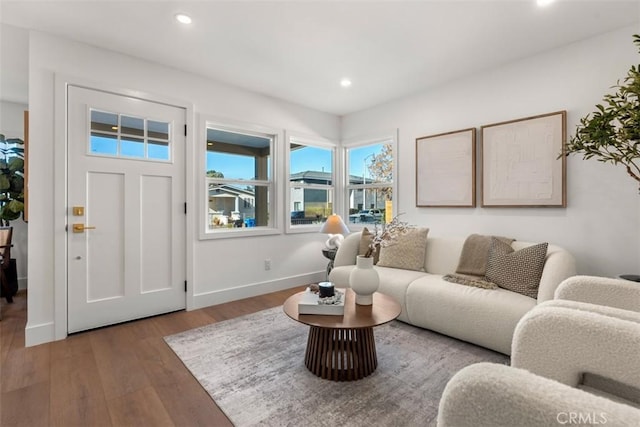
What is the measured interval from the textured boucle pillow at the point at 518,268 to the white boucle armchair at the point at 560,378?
93cm

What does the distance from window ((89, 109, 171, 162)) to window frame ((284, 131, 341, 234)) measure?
4.84 ft

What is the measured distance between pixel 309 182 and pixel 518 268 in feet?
9.19

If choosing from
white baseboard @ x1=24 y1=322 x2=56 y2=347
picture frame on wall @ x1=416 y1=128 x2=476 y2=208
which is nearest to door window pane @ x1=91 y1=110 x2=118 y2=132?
white baseboard @ x1=24 y1=322 x2=56 y2=347

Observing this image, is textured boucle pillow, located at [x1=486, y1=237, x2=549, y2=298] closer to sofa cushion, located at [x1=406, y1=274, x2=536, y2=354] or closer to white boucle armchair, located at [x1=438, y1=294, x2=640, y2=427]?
sofa cushion, located at [x1=406, y1=274, x2=536, y2=354]

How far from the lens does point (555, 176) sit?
263cm

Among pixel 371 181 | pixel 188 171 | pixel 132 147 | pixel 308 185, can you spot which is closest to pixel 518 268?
pixel 371 181

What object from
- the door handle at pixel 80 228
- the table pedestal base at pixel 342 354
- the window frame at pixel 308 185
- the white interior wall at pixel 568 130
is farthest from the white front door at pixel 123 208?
the white interior wall at pixel 568 130

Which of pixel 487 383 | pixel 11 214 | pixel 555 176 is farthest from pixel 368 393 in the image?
pixel 11 214

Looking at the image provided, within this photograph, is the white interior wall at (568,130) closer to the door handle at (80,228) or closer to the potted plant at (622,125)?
the potted plant at (622,125)

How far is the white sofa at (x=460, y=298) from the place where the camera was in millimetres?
2125

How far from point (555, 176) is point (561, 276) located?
1.00m

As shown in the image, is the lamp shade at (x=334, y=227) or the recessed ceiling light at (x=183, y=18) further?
the lamp shade at (x=334, y=227)

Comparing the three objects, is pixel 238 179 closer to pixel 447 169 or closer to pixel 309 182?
pixel 309 182

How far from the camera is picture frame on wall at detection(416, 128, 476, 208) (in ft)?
10.5
